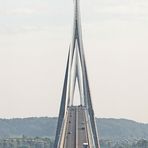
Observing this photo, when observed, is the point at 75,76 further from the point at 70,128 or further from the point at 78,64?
the point at 70,128

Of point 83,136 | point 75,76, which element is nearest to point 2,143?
point 75,76

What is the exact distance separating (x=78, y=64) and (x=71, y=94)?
623 cm

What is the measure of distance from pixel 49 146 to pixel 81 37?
66870 mm

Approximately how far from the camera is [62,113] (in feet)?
386

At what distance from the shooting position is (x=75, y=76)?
125 meters

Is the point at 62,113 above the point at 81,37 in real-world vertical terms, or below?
below

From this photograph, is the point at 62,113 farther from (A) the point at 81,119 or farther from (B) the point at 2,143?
(B) the point at 2,143

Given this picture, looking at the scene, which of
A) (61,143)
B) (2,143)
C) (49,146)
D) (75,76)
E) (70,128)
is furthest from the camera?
(2,143)

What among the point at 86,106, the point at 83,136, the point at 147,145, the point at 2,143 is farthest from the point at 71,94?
the point at 2,143

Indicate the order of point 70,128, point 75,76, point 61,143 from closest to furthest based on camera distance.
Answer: point 61,143, point 70,128, point 75,76

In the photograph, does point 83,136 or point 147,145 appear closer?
point 83,136

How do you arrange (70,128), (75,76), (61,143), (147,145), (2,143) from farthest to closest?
(2,143)
(147,145)
(75,76)
(70,128)
(61,143)

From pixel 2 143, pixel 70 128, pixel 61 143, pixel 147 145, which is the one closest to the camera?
pixel 61 143

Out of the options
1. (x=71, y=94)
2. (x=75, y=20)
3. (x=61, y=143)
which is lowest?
(x=61, y=143)
